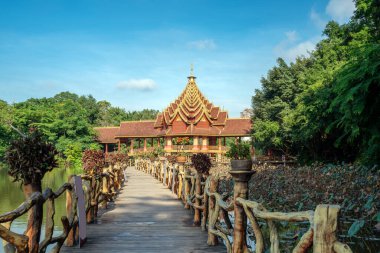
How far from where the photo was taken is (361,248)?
22.9ft

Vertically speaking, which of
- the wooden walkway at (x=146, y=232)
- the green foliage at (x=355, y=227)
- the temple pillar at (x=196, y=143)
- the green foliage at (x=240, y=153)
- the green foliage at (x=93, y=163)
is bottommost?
the wooden walkway at (x=146, y=232)

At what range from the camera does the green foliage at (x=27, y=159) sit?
155 inches

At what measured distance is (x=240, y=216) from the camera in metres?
3.98

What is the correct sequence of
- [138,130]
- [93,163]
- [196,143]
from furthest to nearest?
[138,130]
[196,143]
[93,163]

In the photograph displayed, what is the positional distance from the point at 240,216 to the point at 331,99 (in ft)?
40.0

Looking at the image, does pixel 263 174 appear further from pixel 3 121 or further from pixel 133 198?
pixel 3 121

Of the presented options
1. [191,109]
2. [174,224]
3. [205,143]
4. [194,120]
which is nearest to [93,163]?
[174,224]

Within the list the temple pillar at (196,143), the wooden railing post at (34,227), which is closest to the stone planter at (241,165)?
the wooden railing post at (34,227)

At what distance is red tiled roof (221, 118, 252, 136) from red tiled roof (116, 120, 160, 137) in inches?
298

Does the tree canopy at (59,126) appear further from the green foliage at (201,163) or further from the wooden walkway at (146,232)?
the wooden walkway at (146,232)

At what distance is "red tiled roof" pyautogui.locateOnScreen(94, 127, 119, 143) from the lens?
44844mm

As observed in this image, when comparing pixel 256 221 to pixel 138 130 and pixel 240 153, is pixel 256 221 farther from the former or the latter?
pixel 138 130

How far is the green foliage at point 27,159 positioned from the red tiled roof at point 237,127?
33.3 meters

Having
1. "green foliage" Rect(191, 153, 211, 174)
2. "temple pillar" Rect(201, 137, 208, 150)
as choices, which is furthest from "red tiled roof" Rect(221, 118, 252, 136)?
"green foliage" Rect(191, 153, 211, 174)
